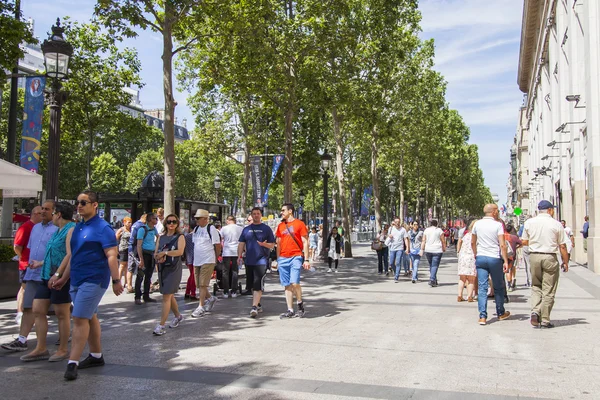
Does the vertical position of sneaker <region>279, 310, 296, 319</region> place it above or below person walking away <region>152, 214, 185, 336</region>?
below

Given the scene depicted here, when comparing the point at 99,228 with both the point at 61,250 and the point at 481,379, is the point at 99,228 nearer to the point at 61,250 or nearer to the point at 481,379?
the point at 61,250

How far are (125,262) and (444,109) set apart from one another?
133ft

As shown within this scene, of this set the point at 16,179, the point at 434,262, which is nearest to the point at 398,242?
the point at 434,262

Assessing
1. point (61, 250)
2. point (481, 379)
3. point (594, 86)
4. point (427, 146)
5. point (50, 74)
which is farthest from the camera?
point (427, 146)

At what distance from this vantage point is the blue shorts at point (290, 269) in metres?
8.84

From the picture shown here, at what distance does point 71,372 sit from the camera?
5.17 meters

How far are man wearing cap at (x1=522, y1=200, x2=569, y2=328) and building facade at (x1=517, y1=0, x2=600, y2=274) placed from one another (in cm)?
1002

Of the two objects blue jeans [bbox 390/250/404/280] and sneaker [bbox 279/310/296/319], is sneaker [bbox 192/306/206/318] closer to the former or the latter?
sneaker [bbox 279/310/296/319]

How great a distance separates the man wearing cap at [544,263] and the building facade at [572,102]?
10016 millimetres

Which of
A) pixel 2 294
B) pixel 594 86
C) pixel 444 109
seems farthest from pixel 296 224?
pixel 444 109

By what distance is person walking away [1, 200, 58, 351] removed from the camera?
250 inches

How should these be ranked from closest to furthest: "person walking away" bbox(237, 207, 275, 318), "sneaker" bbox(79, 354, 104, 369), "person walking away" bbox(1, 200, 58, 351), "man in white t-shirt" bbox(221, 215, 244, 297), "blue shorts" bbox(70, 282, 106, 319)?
"blue shorts" bbox(70, 282, 106, 319) → "sneaker" bbox(79, 354, 104, 369) → "person walking away" bbox(1, 200, 58, 351) → "person walking away" bbox(237, 207, 275, 318) → "man in white t-shirt" bbox(221, 215, 244, 297)

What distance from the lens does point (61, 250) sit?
602cm

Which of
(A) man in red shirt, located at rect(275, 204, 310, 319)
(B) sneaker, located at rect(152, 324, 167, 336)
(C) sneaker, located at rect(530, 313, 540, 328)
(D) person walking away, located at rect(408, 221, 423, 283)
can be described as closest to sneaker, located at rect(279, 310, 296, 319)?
(A) man in red shirt, located at rect(275, 204, 310, 319)
